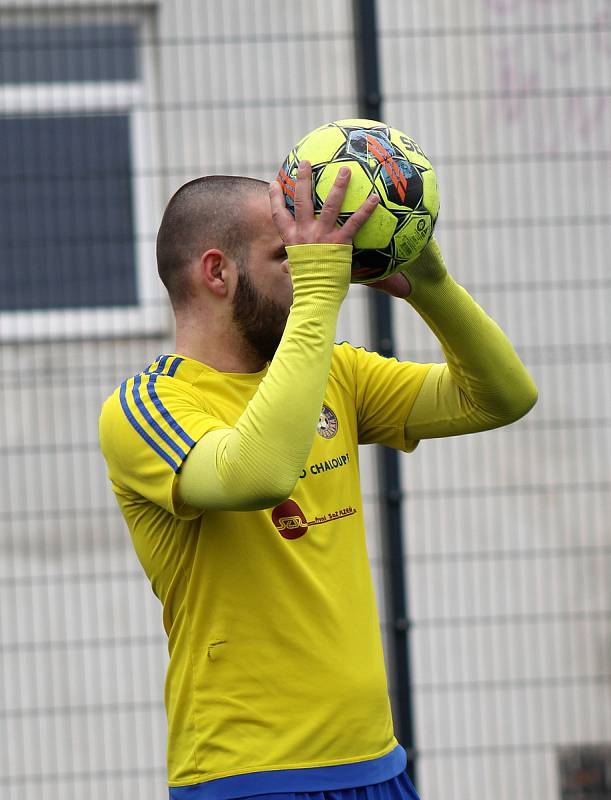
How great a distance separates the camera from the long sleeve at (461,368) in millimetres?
2594

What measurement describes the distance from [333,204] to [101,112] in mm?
2749

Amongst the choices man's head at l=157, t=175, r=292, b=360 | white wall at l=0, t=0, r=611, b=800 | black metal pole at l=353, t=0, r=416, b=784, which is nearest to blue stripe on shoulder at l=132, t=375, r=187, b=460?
man's head at l=157, t=175, r=292, b=360

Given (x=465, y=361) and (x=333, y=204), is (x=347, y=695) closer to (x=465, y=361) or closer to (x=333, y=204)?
(x=465, y=361)

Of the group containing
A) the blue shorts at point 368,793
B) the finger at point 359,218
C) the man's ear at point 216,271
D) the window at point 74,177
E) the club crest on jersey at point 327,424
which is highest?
the window at point 74,177

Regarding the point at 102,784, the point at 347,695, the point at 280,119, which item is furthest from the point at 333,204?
the point at 102,784

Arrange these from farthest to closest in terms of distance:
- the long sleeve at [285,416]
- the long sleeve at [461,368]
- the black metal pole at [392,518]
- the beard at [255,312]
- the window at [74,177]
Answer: the window at [74,177]
the black metal pole at [392,518]
the long sleeve at [461,368]
the beard at [255,312]
the long sleeve at [285,416]

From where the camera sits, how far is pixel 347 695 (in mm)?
2373

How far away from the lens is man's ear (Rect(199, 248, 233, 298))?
2.48 m

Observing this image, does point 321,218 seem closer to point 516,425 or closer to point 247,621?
point 247,621

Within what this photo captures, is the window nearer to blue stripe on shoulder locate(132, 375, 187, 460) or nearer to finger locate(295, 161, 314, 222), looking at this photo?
blue stripe on shoulder locate(132, 375, 187, 460)

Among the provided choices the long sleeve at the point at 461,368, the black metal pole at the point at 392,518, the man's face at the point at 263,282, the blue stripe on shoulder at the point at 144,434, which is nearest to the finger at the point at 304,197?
the man's face at the point at 263,282

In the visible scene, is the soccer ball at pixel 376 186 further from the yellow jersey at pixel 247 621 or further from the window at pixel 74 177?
the window at pixel 74 177

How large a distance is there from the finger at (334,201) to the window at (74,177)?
102 inches

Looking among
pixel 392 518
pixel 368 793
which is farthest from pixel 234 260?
pixel 392 518
